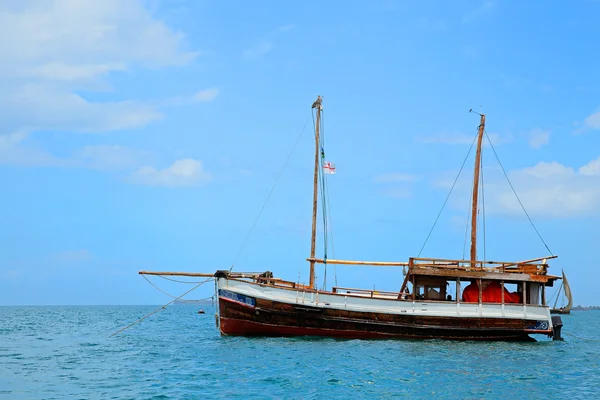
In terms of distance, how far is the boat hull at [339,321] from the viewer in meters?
28.7

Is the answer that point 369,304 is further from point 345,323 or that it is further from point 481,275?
point 481,275

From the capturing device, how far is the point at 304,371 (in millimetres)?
21125

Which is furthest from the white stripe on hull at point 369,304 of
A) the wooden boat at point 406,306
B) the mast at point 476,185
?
the mast at point 476,185

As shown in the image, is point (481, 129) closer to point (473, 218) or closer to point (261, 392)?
point (473, 218)

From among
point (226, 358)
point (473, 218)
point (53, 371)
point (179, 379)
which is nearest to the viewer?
point (179, 379)

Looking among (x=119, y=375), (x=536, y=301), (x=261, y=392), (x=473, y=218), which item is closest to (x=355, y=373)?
(x=261, y=392)

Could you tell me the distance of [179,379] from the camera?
20.2 metres

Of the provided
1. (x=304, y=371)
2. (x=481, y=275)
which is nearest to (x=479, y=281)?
(x=481, y=275)

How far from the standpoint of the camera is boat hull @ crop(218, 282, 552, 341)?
28656mm

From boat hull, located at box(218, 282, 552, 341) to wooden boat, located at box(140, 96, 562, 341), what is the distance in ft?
0.14

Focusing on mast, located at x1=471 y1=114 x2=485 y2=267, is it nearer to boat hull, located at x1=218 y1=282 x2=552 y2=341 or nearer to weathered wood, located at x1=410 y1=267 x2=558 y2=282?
weathered wood, located at x1=410 y1=267 x2=558 y2=282

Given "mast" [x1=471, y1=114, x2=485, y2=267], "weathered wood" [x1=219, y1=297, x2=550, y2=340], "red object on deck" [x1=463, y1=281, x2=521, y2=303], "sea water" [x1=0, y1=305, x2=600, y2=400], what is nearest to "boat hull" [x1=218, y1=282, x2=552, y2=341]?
"weathered wood" [x1=219, y1=297, x2=550, y2=340]

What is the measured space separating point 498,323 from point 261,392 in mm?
15696

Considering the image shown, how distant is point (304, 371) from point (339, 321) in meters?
7.70
